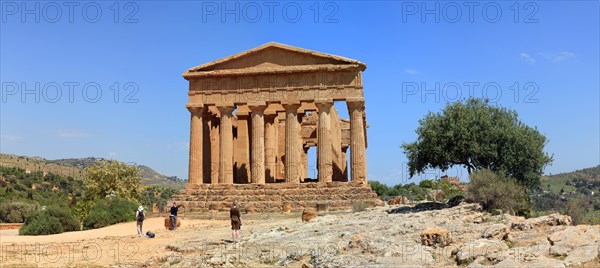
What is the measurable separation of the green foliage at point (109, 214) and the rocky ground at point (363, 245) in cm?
534

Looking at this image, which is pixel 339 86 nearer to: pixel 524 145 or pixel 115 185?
pixel 524 145

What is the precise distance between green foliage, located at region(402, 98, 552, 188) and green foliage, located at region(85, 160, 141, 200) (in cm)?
2640

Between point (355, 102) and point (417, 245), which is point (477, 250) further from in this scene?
point (355, 102)

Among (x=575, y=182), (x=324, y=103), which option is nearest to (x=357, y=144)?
(x=324, y=103)

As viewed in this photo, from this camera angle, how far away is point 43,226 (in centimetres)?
2694

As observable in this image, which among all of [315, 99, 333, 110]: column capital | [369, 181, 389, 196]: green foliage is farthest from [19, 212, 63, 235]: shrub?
[369, 181, 389, 196]: green foliage

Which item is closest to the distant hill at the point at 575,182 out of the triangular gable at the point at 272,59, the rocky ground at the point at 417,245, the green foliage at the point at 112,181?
the triangular gable at the point at 272,59

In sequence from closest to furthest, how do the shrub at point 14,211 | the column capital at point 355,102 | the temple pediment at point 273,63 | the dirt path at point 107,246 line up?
the dirt path at point 107,246 → the column capital at point 355,102 → the temple pediment at point 273,63 → the shrub at point 14,211

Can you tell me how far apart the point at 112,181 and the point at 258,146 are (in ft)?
54.2

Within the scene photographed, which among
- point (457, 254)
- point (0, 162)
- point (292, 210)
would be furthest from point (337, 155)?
point (0, 162)

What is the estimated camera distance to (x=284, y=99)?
3459 cm

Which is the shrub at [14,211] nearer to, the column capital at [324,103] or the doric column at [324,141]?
the doric column at [324,141]

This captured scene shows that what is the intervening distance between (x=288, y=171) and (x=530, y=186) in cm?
1420

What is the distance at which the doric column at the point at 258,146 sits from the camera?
34531 millimetres
